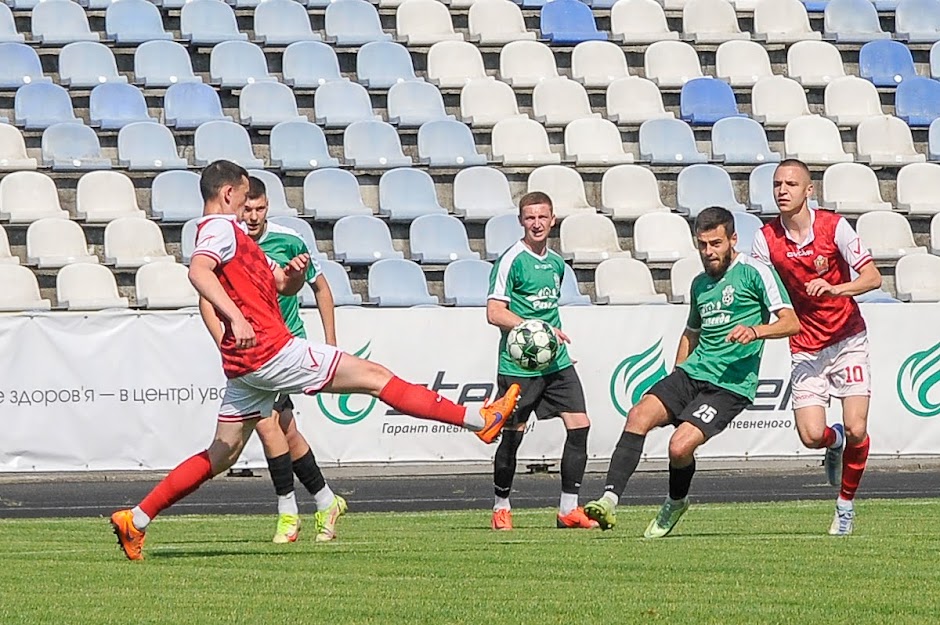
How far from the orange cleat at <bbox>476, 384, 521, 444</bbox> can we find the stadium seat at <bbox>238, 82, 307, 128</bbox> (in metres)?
13.4

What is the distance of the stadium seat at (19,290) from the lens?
17844mm

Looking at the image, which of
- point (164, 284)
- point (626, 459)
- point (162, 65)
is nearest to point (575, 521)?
point (626, 459)

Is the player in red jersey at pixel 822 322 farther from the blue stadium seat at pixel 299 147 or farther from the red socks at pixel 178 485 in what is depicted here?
the blue stadium seat at pixel 299 147

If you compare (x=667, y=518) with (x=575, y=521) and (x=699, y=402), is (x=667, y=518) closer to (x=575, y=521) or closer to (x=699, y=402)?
(x=699, y=402)

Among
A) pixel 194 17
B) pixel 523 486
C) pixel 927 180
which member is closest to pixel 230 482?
pixel 523 486

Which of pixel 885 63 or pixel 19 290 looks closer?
pixel 19 290

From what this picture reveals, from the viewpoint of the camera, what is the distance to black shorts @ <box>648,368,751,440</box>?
9422mm

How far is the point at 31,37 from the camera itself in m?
21.9

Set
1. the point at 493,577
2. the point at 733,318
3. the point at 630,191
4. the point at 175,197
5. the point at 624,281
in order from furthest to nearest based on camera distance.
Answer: the point at 630,191 → the point at 175,197 → the point at 624,281 → the point at 733,318 → the point at 493,577

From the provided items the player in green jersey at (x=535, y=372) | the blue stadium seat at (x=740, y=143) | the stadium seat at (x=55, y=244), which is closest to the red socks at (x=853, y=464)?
the player in green jersey at (x=535, y=372)

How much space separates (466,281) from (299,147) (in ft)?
10.6

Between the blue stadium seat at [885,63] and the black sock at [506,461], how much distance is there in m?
13.8

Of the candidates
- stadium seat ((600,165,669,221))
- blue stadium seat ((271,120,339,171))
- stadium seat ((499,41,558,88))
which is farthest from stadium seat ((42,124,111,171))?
stadium seat ((600,165,669,221))

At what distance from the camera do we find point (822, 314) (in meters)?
9.60
